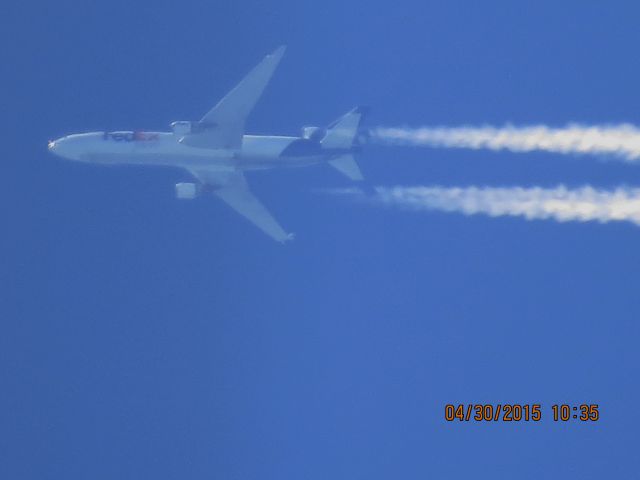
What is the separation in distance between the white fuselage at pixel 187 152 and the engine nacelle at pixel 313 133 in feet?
0.29

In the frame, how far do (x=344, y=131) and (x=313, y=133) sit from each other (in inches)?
22.6

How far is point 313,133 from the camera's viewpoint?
2673 centimetres

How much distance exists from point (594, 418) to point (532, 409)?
0.98 meters

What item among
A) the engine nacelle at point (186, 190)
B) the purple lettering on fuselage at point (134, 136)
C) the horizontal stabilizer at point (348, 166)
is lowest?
the engine nacelle at point (186, 190)

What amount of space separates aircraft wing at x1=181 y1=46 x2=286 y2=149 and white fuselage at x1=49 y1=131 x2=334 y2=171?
0.13 metres

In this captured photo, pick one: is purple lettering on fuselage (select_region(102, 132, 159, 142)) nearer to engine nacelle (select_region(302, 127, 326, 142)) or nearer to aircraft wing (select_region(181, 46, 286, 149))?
aircraft wing (select_region(181, 46, 286, 149))

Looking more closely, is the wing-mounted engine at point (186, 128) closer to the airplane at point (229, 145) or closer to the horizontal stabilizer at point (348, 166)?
the airplane at point (229, 145)

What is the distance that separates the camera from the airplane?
26.8 meters

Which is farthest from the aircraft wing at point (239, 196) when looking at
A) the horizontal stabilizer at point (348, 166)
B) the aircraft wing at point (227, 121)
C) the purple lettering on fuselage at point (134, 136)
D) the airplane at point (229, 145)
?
the horizontal stabilizer at point (348, 166)

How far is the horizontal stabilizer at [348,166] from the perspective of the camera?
88.4ft

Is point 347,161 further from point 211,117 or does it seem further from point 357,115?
point 211,117

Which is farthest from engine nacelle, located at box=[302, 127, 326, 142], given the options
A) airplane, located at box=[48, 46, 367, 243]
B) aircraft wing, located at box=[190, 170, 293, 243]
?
aircraft wing, located at box=[190, 170, 293, 243]

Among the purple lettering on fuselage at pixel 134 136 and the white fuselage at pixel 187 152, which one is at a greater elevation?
the purple lettering on fuselage at pixel 134 136

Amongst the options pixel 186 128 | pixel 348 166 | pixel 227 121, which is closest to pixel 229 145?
pixel 227 121
